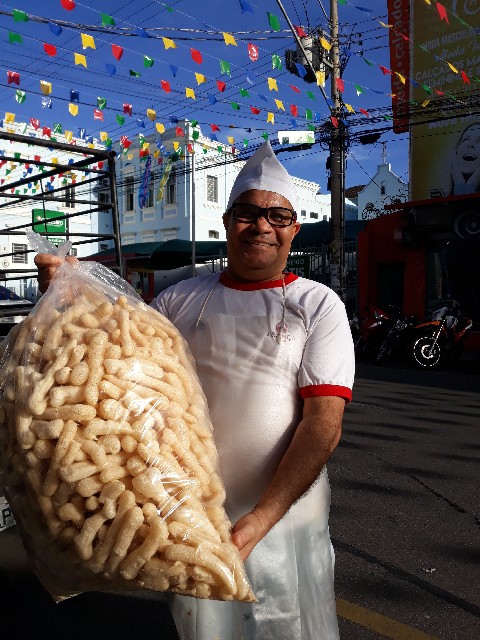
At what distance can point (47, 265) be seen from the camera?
1.61 metres

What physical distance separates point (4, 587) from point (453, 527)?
8.35 feet

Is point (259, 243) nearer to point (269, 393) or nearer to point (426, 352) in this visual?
point (269, 393)

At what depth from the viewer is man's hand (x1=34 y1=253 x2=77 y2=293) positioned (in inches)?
62.9

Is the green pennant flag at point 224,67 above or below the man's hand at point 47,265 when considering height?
above

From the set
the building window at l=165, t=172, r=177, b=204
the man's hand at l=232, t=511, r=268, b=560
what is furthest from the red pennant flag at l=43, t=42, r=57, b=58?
the building window at l=165, t=172, r=177, b=204

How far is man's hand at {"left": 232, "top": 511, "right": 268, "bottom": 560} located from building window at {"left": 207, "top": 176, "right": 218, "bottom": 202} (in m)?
29.0

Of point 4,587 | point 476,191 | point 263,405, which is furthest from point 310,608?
point 476,191

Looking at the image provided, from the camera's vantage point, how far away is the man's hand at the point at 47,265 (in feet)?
5.24

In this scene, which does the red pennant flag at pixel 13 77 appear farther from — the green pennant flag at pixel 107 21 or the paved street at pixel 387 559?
the paved street at pixel 387 559

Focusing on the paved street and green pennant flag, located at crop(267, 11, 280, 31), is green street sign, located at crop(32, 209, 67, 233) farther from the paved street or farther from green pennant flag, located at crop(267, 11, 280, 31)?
green pennant flag, located at crop(267, 11, 280, 31)

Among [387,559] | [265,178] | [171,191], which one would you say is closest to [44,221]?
[265,178]

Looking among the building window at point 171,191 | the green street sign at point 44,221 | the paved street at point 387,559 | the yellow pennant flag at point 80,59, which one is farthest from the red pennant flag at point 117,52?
the building window at point 171,191

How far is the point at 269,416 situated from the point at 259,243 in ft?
1.66

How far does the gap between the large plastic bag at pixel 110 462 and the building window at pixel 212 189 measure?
28921 mm
